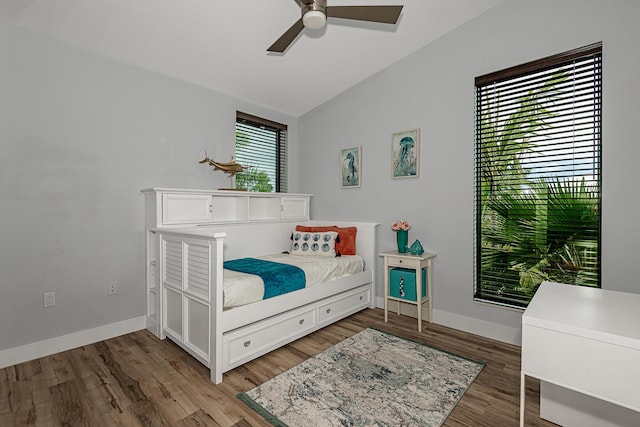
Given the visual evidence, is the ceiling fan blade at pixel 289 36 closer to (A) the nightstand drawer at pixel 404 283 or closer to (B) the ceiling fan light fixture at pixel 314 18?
(B) the ceiling fan light fixture at pixel 314 18

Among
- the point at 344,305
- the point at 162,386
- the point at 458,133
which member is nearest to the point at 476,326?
the point at 344,305

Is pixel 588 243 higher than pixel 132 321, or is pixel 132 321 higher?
pixel 588 243

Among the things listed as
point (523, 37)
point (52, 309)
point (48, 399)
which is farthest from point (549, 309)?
point (52, 309)

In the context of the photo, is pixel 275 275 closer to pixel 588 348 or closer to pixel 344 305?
pixel 344 305

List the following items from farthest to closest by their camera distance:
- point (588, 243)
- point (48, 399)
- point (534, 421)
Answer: point (588, 243) → point (48, 399) → point (534, 421)

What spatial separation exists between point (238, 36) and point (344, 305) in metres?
2.69

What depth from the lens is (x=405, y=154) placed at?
10.6ft

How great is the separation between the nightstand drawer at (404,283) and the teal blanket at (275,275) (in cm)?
96

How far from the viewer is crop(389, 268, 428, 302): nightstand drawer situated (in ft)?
9.58

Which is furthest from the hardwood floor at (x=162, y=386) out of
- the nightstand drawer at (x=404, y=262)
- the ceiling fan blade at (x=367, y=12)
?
the ceiling fan blade at (x=367, y=12)

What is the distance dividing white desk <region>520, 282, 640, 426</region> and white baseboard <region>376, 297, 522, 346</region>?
4.00 feet

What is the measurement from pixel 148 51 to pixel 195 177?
1.19 metres

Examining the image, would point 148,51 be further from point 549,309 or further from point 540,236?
point 540,236

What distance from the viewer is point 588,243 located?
89.4 inches
